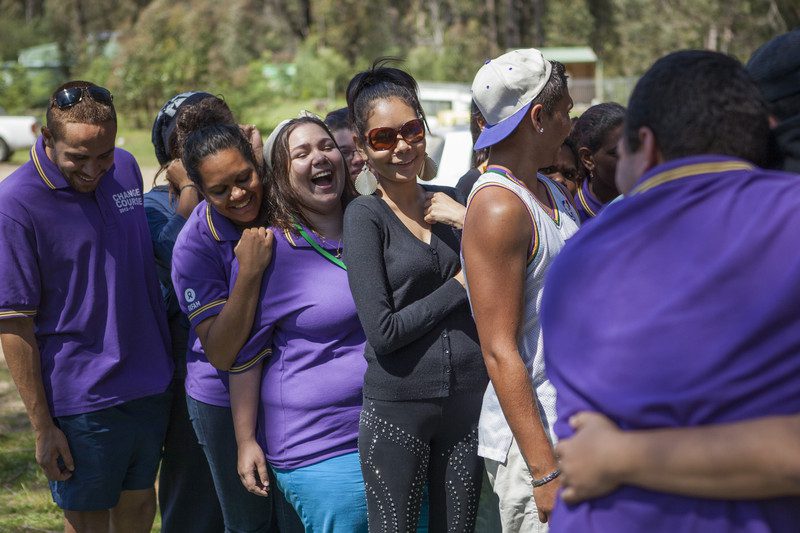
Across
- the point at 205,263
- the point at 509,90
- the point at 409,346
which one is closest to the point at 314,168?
the point at 205,263

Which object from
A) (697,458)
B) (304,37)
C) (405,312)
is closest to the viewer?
(697,458)

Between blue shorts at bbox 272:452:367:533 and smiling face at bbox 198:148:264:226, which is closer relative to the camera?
blue shorts at bbox 272:452:367:533

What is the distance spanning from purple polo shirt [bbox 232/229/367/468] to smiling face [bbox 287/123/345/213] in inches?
6.0

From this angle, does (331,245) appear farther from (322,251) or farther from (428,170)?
(428,170)

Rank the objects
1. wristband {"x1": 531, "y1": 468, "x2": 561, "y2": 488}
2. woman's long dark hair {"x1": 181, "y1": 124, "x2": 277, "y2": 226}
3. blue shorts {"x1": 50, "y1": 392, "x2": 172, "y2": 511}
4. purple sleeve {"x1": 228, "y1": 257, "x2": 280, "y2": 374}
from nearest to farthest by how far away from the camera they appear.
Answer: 1. wristband {"x1": 531, "y1": 468, "x2": 561, "y2": 488}
2. purple sleeve {"x1": 228, "y1": 257, "x2": 280, "y2": 374}
3. woman's long dark hair {"x1": 181, "y1": 124, "x2": 277, "y2": 226}
4. blue shorts {"x1": 50, "y1": 392, "x2": 172, "y2": 511}

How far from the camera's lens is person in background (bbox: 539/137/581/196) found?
3.95 meters

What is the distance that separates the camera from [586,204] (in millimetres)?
3836

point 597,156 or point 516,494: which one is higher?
point 597,156

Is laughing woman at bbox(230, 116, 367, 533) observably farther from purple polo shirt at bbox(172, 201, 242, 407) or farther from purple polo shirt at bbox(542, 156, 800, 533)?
purple polo shirt at bbox(542, 156, 800, 533)

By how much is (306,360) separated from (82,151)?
116 cm

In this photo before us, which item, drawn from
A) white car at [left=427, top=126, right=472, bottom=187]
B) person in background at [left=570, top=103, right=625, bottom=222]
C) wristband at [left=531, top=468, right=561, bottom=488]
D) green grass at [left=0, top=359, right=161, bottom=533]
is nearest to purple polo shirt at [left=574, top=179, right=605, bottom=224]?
person in background at [left=570, top=103, right=625, bottom=222]

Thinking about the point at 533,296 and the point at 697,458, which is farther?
the point at 533,296

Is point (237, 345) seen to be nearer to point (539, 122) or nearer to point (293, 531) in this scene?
point (293, 531)

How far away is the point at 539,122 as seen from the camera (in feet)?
8.89
